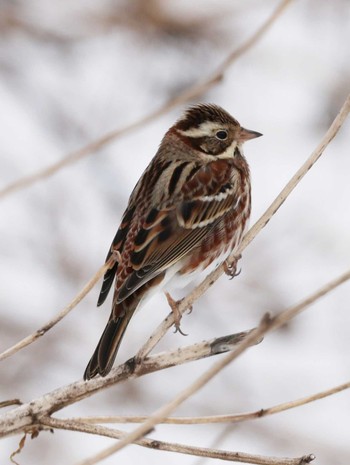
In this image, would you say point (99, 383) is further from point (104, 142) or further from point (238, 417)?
point (104, 142)

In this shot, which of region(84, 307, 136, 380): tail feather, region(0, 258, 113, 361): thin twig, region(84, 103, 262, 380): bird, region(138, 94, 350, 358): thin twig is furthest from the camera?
region(84, 103, 262, 380): bird

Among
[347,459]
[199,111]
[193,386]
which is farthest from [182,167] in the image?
[193,386]

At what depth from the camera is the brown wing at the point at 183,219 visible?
4004 millimetres

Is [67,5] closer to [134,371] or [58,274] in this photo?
[58,274]

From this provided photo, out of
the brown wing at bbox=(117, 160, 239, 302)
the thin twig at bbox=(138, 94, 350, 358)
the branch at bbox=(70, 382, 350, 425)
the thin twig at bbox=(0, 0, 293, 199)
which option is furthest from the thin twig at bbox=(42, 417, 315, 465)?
the brown wing at bbox=(117, 160, 239, 302)

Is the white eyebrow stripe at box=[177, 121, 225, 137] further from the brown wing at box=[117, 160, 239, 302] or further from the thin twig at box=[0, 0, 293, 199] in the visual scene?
the thin twig at box=[0, 0, 293, 199]

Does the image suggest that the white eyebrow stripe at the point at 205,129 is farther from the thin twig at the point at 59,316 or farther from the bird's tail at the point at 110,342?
the thin twig at the point at 59,316

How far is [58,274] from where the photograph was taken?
5.54m

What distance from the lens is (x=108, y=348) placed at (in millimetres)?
3461

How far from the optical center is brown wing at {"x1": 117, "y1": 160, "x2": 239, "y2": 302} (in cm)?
400

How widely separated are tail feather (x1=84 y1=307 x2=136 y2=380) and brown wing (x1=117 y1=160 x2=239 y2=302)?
186mm

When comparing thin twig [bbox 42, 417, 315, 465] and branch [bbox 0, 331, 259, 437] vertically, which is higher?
branch [bbox 0, 331, 259, 437]

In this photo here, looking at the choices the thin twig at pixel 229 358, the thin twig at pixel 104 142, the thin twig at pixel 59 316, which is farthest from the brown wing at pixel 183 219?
the thin twig at pixel 229 358

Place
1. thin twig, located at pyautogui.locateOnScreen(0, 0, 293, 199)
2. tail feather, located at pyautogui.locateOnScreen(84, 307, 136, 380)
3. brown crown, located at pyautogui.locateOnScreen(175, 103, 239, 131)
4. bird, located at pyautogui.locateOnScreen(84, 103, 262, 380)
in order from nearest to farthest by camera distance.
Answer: thin twig, located at pyautogui.locateOnScreen(0, 0, 293, 199), tail feather, located at pyautogui.locateOnScreen(84, 307, 136, 380), bird, located at pyautogui.locateOnScreen(84, 103, 262, 380), brown crown, located at pyautogui.locateOnScreen(175, 103, 239, 131)
